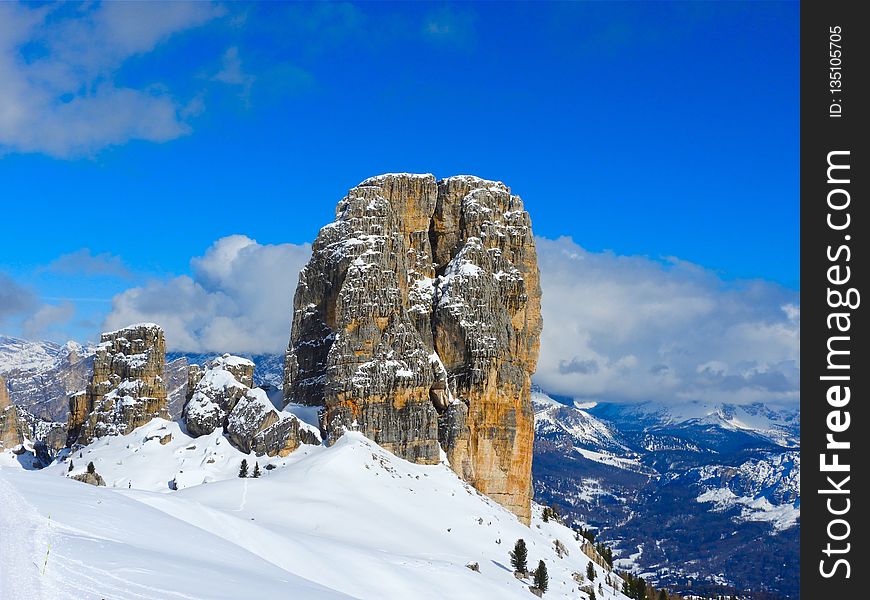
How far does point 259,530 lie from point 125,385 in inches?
2901

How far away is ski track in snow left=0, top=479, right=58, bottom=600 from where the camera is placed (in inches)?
1094

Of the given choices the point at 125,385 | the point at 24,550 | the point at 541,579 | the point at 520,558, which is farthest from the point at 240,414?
the point at 24,550

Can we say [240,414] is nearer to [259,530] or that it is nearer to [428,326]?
[428,326]

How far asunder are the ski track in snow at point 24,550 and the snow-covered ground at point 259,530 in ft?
0.26

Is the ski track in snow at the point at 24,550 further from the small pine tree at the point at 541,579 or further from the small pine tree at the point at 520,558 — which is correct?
the small pine tree at the point at 520,558

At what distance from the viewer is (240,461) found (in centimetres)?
10575

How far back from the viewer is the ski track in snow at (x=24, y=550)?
91.2 ft

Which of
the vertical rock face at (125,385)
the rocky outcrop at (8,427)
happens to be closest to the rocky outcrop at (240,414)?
the vertical rock face at (125,385)

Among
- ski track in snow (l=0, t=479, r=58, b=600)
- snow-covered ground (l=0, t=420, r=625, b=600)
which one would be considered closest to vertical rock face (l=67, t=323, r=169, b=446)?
snow-covered ground (l=0, t=420, r=625, b=600)
